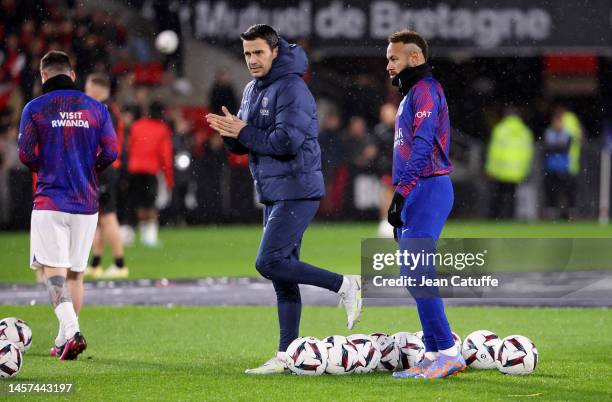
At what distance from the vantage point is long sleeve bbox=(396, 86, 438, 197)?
8.27 m

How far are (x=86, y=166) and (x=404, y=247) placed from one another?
8.81 feet

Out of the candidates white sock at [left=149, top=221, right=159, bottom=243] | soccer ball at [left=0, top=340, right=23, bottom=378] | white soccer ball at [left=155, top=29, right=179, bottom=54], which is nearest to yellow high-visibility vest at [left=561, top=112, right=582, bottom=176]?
white soccer ball at [left=155, top=29, right=179, bottom=54]

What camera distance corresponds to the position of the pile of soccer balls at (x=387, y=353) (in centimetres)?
861

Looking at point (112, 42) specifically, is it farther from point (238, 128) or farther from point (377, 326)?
point (238, 128)

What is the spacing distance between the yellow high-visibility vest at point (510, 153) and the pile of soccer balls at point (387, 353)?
17186mm

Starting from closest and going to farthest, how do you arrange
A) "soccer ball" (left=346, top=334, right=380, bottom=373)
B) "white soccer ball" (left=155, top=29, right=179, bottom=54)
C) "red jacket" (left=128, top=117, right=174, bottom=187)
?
"soccer ball" (left=346, top=334, right=380, bottom=373) < "red jacket" (left=128, top=117, right=174, bottom=187) < "white soccer ball" (left=155, top=29, right=179, bottom=54)

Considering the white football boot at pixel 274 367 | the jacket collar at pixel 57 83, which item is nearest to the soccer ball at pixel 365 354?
the white football boot at pixel 274 367

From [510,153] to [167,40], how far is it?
7255mm

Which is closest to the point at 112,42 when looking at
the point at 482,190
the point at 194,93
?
the point at 194,93

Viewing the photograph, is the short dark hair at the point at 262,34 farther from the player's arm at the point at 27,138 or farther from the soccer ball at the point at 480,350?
the soccer ball at the point at 480,350

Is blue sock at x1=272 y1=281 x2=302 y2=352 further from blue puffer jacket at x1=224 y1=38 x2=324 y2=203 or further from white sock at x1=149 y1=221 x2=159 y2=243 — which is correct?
white sock at x1=149 y1=221 x2=159 y2=243

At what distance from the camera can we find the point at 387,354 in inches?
348

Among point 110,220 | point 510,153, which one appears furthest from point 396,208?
point 510,153

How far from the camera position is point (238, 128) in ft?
28.5
